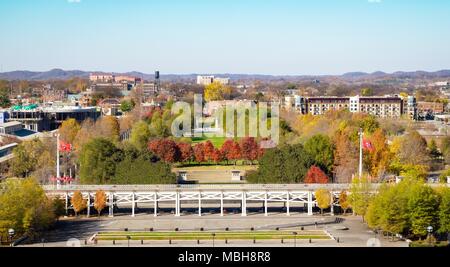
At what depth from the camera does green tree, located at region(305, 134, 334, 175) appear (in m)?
24.0

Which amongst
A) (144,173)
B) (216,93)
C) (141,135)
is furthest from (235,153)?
(216,93)

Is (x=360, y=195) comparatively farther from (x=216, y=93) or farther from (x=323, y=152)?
(x=216, y=93)

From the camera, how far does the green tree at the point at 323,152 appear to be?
2397cm

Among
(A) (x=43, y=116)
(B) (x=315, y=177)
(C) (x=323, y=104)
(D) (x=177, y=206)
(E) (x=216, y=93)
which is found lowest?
(D) (x=177, y=206)

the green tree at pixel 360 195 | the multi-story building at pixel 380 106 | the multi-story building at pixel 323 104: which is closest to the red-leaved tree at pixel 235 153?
the green tree at pixel 360 195

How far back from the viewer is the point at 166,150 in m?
28.8

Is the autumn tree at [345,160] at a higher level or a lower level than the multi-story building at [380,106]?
lower

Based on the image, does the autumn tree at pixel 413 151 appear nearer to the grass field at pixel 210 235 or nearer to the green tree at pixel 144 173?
the green tree at pixel 144 173

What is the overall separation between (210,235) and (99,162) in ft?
25.0

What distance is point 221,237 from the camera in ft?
50.4

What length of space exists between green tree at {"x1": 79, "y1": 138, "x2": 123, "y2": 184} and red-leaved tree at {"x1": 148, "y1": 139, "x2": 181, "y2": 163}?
5737 mm

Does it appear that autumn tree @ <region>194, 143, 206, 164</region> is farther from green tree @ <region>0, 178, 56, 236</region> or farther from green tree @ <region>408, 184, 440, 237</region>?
green tree @ <region>408, 184, 440, 237</region>

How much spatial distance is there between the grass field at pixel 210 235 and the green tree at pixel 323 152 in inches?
315

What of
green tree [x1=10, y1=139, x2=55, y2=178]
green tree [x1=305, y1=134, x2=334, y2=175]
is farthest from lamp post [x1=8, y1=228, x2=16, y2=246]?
green tree [x1=305, y1=134, x2=334, y2=175]
